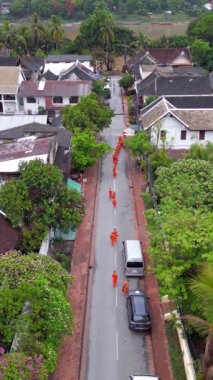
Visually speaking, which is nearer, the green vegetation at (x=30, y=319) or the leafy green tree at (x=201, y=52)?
the green vegetation at (x=30, y=319)

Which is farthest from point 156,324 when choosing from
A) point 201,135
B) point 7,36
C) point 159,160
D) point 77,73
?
point 7,36

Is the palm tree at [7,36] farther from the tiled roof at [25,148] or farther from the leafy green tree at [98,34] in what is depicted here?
the tiled roof at [25,148]


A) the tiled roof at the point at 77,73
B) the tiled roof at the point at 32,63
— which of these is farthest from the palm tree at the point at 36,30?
the tiled roof at the point at 77,73

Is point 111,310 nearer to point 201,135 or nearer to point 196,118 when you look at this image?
point 201,135

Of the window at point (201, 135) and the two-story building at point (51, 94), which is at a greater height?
the two-story building at point (51, 94)

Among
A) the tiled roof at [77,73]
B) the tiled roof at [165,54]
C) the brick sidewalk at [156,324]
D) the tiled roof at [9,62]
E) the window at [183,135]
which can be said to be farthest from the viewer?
the tiled roof at [165,54]

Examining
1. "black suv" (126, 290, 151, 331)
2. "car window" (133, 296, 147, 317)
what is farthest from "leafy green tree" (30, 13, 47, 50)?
"car window" (133, 296, 147, 317)
